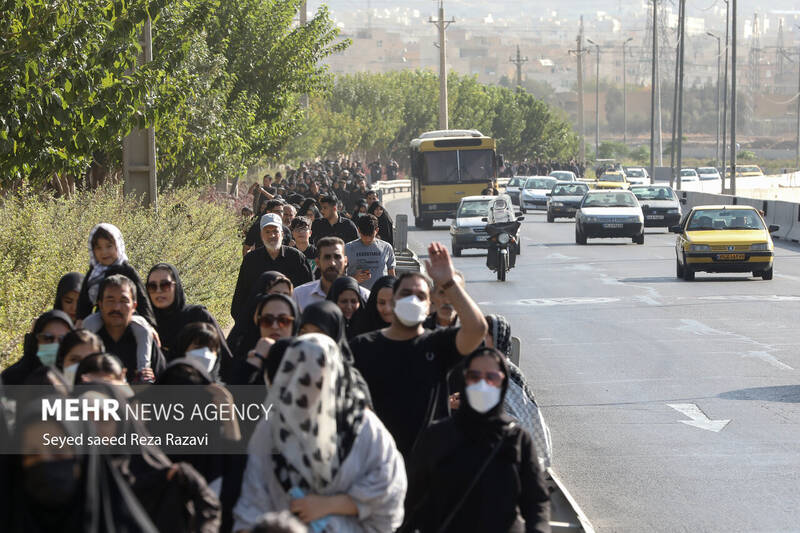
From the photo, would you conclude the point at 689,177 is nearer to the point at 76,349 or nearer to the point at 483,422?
the point at 76,349

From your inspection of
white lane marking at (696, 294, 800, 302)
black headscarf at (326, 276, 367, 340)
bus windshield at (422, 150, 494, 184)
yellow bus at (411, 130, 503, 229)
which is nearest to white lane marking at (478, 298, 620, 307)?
white lane marking at (696, 294, 800, 302)

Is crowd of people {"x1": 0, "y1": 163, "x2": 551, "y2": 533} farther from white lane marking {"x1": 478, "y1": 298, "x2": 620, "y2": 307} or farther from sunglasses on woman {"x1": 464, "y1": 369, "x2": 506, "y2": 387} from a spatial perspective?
white lane marking {"x1": 478, "y1": 298, "x2": 620, "y2": 307}

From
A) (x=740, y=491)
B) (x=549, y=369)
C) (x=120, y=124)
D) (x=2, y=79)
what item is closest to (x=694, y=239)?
(x=549, y=369)

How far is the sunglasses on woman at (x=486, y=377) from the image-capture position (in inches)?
211

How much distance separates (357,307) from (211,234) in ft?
51.6

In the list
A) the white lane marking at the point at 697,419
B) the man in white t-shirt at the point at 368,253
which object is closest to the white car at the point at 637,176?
the white lane marking at the point at 697,419

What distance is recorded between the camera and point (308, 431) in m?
4.79

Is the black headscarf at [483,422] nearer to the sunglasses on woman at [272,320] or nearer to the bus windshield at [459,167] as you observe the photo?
the sunglasses on woman at [272,320]

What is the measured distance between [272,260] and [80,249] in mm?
5501

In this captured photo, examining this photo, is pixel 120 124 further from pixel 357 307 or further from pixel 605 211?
pixel 605 211

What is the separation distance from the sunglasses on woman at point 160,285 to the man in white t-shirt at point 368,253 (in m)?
4.23

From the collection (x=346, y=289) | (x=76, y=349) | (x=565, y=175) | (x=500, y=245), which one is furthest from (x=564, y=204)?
(x=76, y=349)

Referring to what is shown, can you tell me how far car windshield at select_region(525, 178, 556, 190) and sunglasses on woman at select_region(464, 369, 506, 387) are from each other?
5852cm

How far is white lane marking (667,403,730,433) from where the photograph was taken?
12.3m
